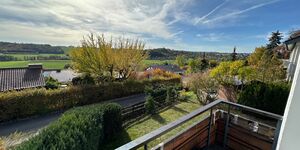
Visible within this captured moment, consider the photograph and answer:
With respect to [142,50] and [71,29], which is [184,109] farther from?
[71,29]

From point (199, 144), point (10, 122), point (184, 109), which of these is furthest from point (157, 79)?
point (199, 144)

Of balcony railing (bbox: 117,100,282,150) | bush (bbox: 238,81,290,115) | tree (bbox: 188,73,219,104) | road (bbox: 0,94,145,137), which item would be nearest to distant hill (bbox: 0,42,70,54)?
road (bbox: 0,94,145,137)

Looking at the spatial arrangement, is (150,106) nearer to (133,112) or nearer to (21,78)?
(133,112)

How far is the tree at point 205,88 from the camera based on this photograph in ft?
34.2

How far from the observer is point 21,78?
45.6 feet

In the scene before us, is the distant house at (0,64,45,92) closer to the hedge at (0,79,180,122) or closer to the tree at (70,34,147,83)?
the tree at (70,34,147,83)

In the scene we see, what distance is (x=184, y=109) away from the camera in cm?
1016

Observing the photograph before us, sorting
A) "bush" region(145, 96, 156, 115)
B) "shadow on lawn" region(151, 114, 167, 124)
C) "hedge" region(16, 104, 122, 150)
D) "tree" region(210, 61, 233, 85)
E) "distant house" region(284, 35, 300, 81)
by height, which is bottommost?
"shadow on lawn" region(151, 114, 167, 124)

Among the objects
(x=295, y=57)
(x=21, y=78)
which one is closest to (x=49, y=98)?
(x=21, y=78)

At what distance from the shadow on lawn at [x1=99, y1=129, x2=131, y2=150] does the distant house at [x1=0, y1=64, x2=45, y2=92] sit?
1114 centimetres

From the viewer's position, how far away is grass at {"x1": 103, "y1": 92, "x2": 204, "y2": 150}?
5776mm

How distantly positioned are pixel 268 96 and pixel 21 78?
57.1 ft

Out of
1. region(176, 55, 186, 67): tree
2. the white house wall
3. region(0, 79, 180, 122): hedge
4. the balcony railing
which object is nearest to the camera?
the white house wall

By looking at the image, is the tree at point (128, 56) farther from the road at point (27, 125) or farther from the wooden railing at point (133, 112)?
the road at point (27, 125)
